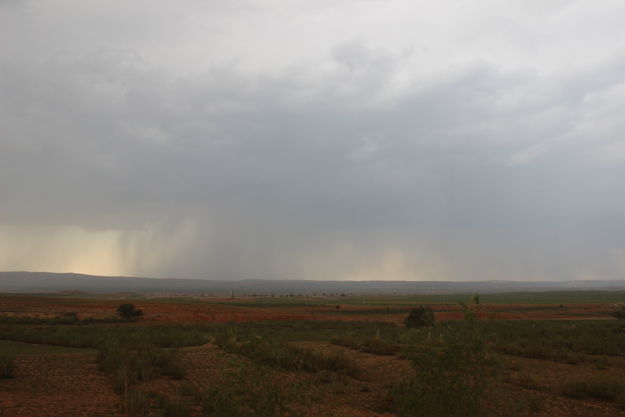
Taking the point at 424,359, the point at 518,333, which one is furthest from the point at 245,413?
the point at 518,333

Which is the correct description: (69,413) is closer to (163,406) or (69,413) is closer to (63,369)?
(163,406)

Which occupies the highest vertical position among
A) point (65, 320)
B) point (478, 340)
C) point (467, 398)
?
point (478, 340)

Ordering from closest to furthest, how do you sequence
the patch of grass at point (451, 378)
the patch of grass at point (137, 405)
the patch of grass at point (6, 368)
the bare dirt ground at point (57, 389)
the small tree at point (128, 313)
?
the patch of grass at point (451, 378) → the patch of grass at point (137, 405) → the bare dirt ground at point (57, 389) → the patch of grass at point (6, 368) → the small tree at point (128, 313)

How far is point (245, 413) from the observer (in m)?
8.35

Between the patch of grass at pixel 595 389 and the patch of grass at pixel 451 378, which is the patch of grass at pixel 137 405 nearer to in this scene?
the patch of grass at pixel 451 378

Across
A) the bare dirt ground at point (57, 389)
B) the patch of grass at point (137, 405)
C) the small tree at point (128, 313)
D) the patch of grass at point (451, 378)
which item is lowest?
the small tree at point (128, 313)

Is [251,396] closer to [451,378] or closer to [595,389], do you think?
[451,378]

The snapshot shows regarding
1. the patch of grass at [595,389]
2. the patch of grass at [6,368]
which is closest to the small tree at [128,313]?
the patch of grass at [6,368]

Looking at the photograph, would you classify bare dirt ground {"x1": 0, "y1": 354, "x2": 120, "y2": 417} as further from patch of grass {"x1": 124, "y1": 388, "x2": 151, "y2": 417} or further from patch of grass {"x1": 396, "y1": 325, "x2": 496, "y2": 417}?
patch of grass {"x1": 396, "y1": 325, "x2": 496, "y2": 417}

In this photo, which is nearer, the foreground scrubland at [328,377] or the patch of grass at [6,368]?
the foreground scrubland at [328,377]

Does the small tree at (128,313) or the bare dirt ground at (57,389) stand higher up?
the bare dirt ground at (57,389)

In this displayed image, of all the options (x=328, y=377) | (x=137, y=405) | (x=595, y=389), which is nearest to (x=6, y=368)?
(x=137, y=405)

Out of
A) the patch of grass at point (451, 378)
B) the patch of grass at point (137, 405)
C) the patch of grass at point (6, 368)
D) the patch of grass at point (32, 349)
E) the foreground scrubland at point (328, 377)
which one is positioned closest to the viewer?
the foreground scrubland at point (328, 377)

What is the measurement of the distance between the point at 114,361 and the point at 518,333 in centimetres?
2597
